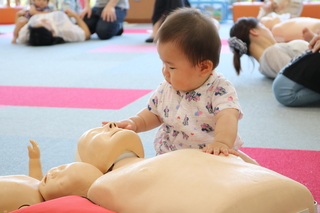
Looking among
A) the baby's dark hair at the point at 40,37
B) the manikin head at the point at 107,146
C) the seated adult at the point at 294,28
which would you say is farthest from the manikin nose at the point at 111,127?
the baby's dark hair at the point at 40,37

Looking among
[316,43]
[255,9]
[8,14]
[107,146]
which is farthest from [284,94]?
[8,14]

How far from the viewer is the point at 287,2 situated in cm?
481

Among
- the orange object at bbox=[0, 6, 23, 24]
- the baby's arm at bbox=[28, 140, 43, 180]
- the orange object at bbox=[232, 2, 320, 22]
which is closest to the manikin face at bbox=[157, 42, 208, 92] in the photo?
the baby's arm at bbox=[28, 140, 43, 180]

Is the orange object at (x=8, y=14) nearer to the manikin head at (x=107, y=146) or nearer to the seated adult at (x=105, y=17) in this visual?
the seated adult at (x=105, y=17)

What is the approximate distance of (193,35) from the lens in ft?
3.84

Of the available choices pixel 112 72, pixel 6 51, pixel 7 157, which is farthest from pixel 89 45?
pixel 7 157

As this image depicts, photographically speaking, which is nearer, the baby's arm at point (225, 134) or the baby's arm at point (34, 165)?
the baby's arm at point (225, 134)

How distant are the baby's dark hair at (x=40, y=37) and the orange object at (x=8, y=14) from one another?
9.96ft

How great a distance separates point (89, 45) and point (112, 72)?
1698 mm

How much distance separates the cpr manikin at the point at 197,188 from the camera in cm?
85

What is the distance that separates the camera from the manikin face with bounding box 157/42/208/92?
1.19 m

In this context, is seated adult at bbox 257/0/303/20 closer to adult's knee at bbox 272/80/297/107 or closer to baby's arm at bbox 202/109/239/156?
adult's knee at bbox 272/80/297/107

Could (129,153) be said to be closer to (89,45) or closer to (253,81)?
(253,81)

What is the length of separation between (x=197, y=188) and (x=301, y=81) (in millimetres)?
1525
